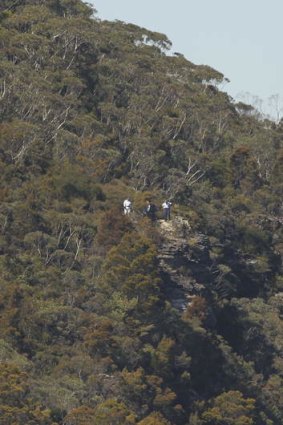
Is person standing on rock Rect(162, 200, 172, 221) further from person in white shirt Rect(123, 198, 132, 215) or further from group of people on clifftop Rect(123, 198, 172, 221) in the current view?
person in white shirt Rect(123, 198, 132, 215)

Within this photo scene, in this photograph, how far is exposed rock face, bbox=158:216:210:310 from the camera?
68.5 m

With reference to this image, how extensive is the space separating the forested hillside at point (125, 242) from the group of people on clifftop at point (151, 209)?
0.32 metres

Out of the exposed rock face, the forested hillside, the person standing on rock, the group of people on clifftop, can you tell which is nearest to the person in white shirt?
the group of people on clifftop

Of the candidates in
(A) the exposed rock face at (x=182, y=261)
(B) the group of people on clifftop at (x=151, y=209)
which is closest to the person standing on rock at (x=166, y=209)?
(B) the group of people on clifftop at (x=151, y=209)

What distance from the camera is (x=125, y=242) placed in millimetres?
65562

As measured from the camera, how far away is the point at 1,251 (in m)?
66.1

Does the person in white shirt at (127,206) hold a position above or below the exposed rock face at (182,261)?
above

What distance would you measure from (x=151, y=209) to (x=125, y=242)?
231 inches

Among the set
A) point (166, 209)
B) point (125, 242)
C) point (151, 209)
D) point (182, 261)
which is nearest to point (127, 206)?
point (151, 209)

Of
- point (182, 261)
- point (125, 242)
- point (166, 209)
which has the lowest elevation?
point (182, 261)

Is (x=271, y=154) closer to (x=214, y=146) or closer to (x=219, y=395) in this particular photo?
(x=214, y=146)

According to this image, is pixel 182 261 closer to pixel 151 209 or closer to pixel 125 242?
pixel 151 209

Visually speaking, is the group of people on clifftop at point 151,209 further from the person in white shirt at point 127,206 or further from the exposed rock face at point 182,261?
the exposed rock face at point 182,261

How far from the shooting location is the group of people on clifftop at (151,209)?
70.1 meters
